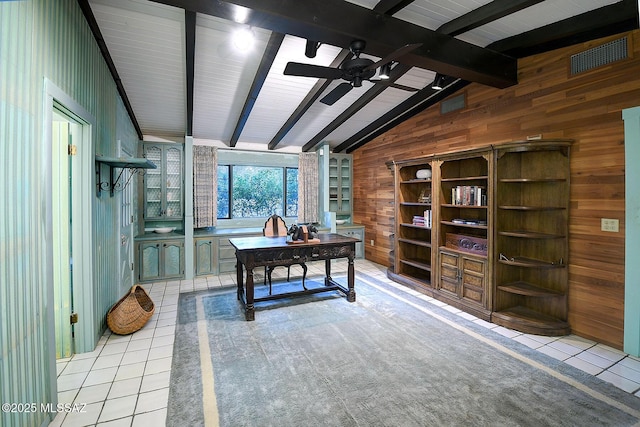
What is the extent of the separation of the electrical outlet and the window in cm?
506

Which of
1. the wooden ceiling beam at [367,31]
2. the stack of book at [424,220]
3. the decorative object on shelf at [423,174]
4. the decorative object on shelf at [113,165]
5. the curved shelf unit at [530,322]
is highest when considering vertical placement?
the wooden ceiling beam at [367,31]

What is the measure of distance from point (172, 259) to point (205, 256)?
1.74 ft

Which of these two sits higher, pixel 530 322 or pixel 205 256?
pixel 205 256

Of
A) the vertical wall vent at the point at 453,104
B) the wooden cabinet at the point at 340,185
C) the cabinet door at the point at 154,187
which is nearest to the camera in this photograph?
the vertical wall vent at the point at 453,104

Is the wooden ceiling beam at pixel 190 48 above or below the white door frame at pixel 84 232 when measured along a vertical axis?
above

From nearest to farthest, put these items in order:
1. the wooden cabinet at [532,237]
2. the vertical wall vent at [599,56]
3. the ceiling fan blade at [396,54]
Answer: the ceiling fan blade at [396,54]
the vertical wall vent at [599,56]
the wooden cabinet at [532,237]

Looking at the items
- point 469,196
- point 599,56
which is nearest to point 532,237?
point 469,196

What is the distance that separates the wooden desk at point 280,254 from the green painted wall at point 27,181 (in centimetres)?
180

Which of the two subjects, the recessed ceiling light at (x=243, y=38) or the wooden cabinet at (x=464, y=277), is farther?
the wooden cabinet at (x=464, y=277)

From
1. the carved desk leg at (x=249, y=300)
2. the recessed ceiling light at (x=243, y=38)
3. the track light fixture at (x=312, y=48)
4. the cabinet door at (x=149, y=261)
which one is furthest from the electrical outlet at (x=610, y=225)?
the cabinet door at (x=149, y=261)

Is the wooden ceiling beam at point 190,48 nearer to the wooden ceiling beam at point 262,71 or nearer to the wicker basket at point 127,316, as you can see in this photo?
the wooden ceiling beam at point 262,71

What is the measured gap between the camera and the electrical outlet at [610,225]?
2.75 meters

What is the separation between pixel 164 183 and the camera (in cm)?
522

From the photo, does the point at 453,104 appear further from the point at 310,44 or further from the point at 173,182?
the point at 173,182
